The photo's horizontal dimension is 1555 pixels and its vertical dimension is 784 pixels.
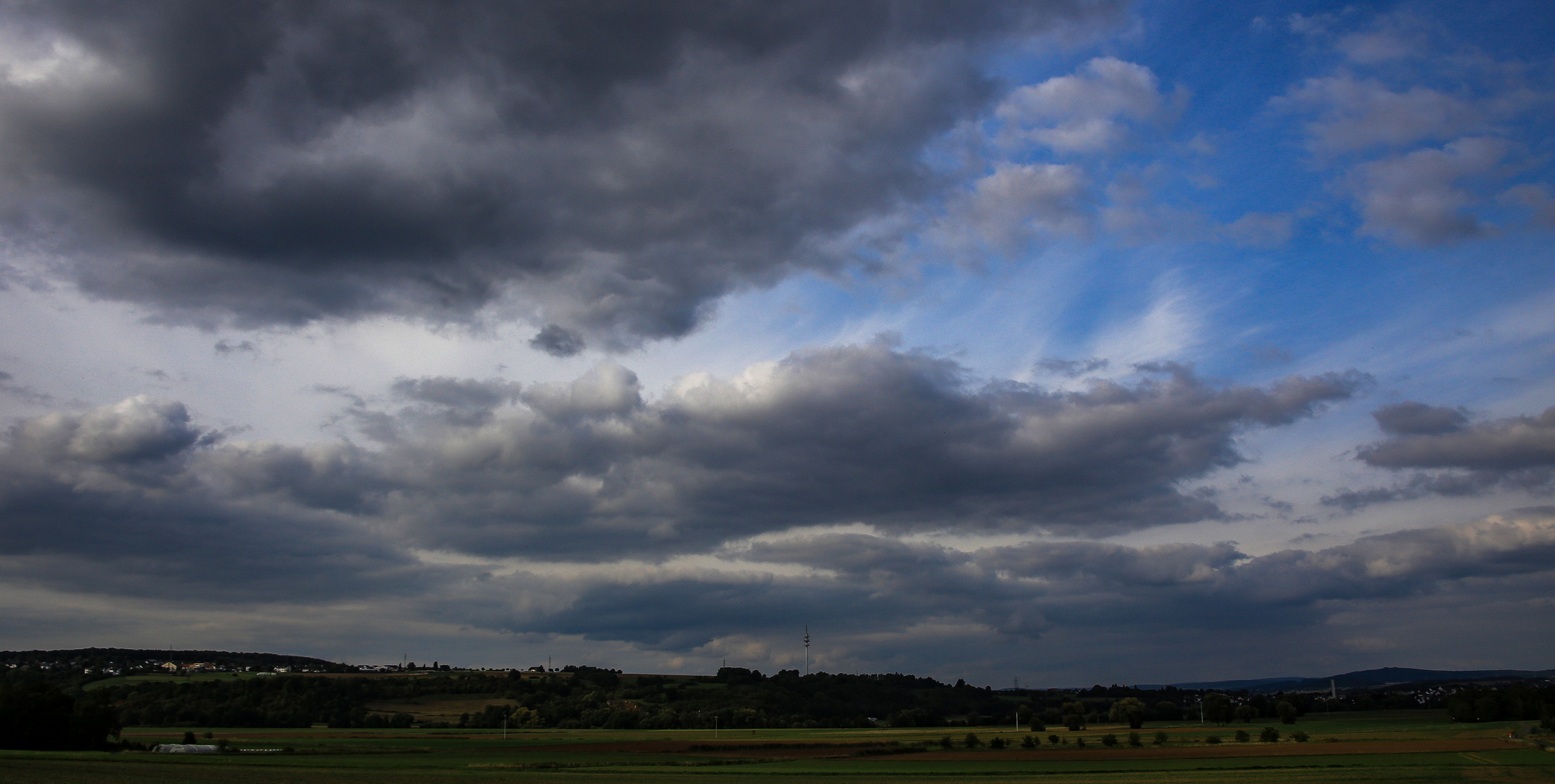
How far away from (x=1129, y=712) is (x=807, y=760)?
11113 centimetres

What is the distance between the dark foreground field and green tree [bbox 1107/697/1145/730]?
109 feet

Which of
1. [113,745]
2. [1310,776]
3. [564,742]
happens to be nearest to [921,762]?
[1310,776]

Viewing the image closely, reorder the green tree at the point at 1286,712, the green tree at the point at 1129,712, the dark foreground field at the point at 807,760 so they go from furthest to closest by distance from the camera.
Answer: the green tree at the point at 1286,712, the green tree at the point at 1129,712, the dark foreground field at the point at 807,760


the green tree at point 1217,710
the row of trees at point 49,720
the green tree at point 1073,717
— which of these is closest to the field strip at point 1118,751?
the row of trees at point 49,720

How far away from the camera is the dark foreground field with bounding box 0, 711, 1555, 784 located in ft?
208

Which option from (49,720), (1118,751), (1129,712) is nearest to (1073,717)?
(1129,712)

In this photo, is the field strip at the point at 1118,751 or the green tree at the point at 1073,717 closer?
the field strip at the point at 1118,751

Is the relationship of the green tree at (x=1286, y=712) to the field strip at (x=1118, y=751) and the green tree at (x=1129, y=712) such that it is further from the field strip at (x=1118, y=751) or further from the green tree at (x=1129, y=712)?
the field strip at (x=1118, y=751)

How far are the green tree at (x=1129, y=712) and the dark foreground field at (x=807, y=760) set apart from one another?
109 ft

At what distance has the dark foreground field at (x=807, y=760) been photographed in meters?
63.2

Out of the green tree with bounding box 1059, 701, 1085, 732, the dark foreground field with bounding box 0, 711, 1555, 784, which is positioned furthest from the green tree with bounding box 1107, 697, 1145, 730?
the dark foreground field with bounding box 0, 711, 1555, 784

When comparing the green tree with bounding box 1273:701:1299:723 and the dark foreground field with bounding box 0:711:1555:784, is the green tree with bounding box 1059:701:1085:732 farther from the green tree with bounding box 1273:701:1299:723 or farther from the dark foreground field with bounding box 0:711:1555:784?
the green tree with bounding box 1273:701:1299:723

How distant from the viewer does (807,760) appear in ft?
315

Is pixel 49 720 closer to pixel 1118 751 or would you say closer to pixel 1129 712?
pixel 1118 751
